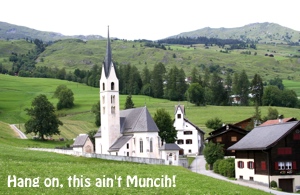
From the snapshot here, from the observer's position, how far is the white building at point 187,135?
111 metres

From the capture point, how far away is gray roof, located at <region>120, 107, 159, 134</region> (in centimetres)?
8569

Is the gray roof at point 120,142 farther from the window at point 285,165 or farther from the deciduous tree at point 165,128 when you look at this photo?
the window at point 285,165

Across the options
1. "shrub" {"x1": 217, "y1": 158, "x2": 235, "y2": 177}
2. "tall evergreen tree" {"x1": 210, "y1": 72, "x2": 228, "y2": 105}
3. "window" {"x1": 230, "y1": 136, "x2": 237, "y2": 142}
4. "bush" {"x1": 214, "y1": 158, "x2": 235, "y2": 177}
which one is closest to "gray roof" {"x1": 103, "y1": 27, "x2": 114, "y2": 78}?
"window" {"x1": 230, "y1": 136, "x2": 237, "y2": 142}

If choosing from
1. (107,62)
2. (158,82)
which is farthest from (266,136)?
(158,82)

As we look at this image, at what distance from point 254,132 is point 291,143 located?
8242 millimetres

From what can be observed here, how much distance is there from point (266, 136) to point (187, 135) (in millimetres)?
51217

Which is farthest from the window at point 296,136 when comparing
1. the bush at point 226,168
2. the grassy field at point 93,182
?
the grassy field at point 93,182

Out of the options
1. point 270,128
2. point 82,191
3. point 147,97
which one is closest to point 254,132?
point 270,128

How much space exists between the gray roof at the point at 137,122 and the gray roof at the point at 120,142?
1.16 m

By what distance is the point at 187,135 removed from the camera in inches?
4400

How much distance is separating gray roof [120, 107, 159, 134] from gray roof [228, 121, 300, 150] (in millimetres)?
23427

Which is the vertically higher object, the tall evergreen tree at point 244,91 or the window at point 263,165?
the tall evergreen tree at point 244,91

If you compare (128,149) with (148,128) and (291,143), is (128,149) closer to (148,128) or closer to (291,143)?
(148,128)

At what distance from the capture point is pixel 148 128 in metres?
85.1
